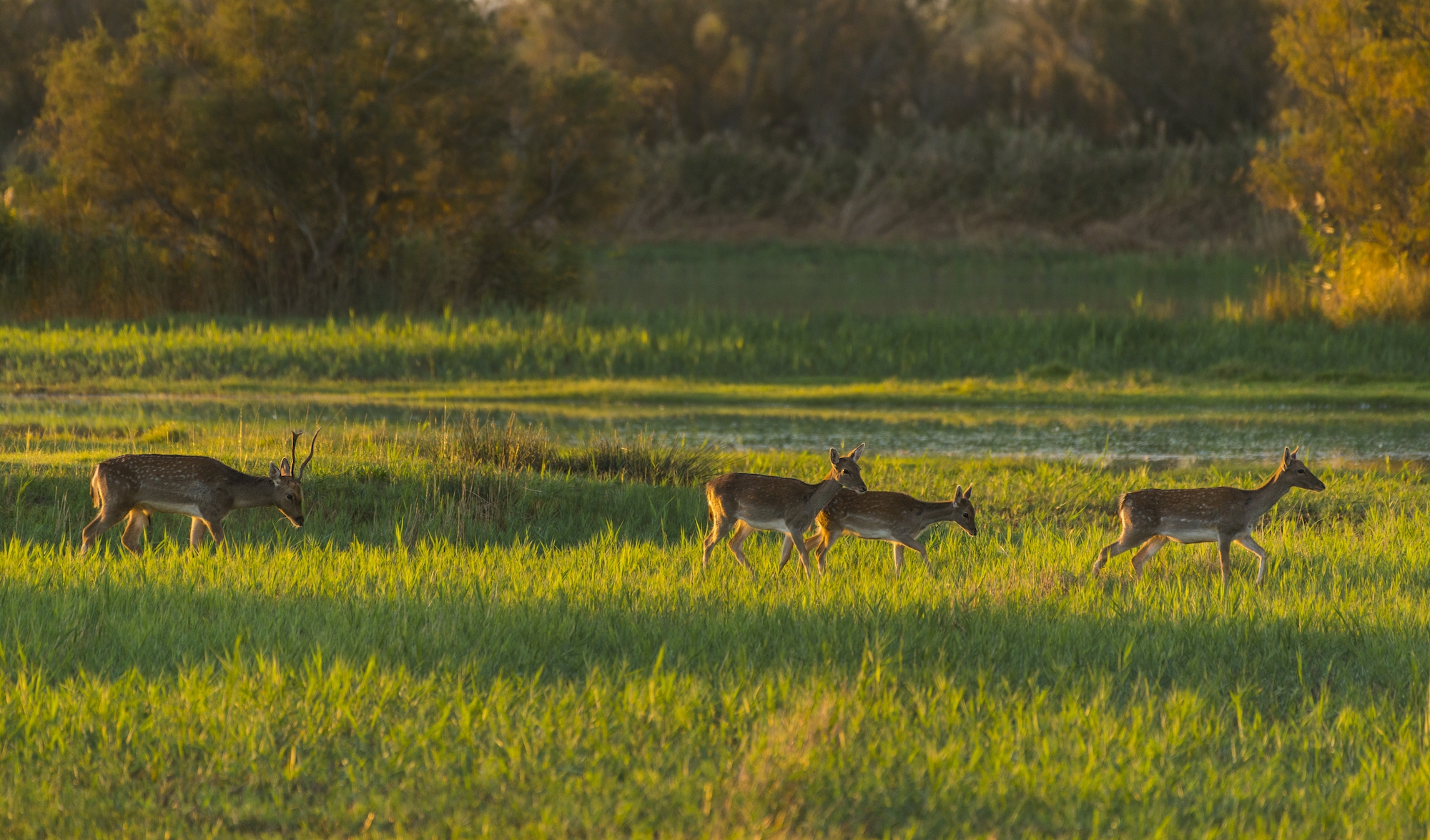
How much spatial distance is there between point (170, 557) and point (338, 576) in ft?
4.53

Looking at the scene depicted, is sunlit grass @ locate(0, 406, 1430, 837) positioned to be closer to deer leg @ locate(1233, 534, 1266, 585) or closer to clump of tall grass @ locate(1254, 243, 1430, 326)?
deer leg @ locate(1233, 534, 1266, 585)

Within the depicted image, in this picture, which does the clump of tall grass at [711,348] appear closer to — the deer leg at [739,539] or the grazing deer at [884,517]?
the deer leg at [739,539]

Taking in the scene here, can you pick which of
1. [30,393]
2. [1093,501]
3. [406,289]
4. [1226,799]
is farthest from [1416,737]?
[406,289]

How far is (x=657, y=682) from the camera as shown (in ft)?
23.2

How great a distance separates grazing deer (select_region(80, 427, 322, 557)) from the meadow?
0.25m

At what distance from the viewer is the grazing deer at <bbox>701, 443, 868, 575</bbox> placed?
9500 mm

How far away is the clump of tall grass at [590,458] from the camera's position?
14234 mm

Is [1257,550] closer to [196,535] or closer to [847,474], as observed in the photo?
[847,474]

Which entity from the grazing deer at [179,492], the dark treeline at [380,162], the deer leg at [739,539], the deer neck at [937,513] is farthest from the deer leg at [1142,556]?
the dark treeline at [380,162]

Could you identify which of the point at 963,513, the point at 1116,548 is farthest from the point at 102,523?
the point at 1116,548

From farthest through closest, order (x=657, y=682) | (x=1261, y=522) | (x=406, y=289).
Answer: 1. (x=406, y=289)
2. (x=1261, y=522)
3. (x=657, y=682)

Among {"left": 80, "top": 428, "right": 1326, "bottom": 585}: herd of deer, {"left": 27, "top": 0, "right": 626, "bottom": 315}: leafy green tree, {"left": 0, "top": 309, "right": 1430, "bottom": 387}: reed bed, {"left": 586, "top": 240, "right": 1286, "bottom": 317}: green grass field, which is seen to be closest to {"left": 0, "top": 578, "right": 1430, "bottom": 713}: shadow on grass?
Answer: {"left": 80, "top": 428, "right": 1326, "bottom": 585}: herd of deer

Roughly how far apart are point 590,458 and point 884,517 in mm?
5442

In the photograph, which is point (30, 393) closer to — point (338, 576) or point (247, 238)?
point (247, 238)
